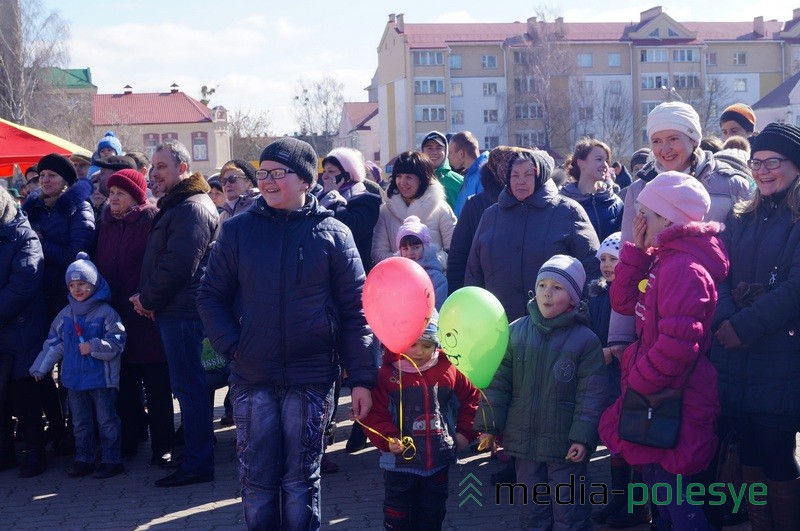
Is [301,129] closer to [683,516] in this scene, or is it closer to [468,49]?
[468,49]

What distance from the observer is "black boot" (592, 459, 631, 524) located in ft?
18.6

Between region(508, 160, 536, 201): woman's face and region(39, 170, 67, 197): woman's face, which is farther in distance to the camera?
region(39, 170, 67, 197): woman's face

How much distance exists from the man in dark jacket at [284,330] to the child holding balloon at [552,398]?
78cm

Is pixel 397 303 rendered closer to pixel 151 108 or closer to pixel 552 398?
pixel 552 398

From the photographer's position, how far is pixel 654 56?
76.9 meters

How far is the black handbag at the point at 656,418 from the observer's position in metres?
4.28

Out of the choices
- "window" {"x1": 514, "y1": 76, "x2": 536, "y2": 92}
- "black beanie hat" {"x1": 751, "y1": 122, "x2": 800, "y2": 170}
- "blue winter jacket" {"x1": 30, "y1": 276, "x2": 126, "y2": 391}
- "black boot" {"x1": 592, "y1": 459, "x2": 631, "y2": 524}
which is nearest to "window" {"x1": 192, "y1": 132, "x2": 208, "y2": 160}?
"window" {"x1": 514, "y1": 76, "x2": 536, "y2": 92}

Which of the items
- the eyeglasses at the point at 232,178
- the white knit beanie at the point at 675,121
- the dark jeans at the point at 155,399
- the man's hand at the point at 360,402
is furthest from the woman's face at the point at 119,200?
the white knit beanie at the point at 675,121

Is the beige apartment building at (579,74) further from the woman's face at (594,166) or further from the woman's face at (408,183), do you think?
the woman's face at (408,183)

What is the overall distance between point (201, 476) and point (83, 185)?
2.70 m

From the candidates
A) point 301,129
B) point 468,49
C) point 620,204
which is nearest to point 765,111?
point 468,49

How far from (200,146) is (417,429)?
82489mm

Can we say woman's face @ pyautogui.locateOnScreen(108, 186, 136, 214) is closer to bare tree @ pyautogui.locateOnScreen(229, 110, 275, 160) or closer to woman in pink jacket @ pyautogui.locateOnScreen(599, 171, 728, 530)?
woman in pink jacket @ pyautogui.locateOnScreen(599, 171, 728, 530)

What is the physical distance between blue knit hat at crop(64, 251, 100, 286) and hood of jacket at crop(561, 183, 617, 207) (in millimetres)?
3716
